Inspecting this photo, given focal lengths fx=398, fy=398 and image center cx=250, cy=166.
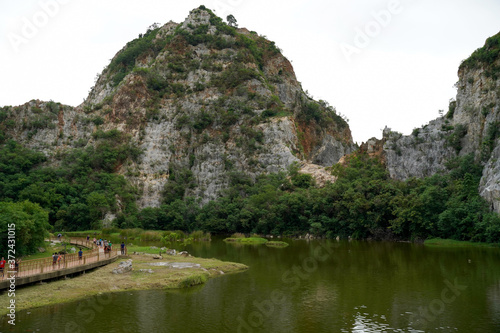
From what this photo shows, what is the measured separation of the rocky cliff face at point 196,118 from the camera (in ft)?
304

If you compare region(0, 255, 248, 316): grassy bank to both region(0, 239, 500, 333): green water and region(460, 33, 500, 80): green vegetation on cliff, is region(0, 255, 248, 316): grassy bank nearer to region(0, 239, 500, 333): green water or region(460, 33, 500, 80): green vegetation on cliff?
region(0, 239, 500, 333): green water

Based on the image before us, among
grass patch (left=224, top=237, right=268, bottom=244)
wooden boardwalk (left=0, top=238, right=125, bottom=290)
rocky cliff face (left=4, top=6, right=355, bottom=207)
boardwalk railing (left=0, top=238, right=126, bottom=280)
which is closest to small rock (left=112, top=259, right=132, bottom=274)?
wooden boardwalk (left=0, top=238, right=125, bottom=290)

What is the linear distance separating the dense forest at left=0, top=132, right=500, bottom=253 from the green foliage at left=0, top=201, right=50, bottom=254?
17.0 metres

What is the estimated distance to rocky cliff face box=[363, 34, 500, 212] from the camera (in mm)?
62156

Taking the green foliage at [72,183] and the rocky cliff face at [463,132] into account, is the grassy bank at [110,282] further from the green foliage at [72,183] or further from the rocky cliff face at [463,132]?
the green foliage at [72,183]

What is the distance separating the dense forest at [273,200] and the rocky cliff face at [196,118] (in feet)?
11.8

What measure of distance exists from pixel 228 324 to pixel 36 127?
3575 inches

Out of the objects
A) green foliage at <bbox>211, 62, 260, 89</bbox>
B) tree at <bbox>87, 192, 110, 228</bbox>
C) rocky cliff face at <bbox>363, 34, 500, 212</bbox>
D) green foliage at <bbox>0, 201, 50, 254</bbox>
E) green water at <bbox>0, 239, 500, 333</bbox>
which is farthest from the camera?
green foliage at <bbox>211, 62, 260, 89</bbox>

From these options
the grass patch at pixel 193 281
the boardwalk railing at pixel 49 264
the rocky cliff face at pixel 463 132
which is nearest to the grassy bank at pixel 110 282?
the grass patch at pixel 193 281

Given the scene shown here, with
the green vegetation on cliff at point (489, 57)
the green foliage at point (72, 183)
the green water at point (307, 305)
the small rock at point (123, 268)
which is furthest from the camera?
the green foliage at point (72, 183)

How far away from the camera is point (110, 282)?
25766mm

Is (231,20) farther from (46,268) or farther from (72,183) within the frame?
(46,268)

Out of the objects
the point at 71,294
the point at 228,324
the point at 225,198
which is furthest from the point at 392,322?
the point at 225,198

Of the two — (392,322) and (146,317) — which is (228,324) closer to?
(146,317)
